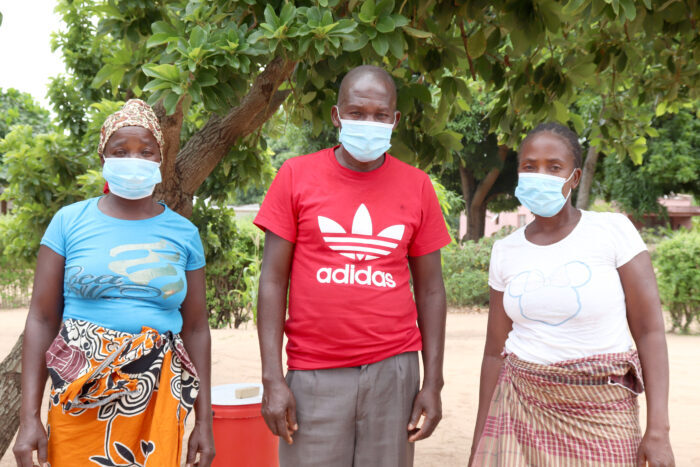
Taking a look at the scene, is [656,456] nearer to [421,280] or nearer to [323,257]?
[421,280]

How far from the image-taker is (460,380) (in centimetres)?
813

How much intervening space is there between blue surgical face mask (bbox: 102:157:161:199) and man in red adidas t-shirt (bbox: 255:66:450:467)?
1.28 feet

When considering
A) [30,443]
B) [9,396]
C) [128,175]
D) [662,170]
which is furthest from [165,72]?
[662,170]

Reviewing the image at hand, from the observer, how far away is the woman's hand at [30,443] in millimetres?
1979

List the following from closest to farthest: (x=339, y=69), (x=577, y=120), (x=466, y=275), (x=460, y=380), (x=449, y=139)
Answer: (x=339, y=69)
(x=449, y=139)
(x=577, y=120)
(x=460, y=380)
(x=466, y=275)

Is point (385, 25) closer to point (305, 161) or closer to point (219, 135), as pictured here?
point (305, 161)

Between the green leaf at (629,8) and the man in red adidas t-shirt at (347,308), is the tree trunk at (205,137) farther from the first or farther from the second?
the green leaf at (629,8)

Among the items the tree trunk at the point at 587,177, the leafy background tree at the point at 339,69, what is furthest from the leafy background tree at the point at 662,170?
the leafy background tree at the point at 339,69

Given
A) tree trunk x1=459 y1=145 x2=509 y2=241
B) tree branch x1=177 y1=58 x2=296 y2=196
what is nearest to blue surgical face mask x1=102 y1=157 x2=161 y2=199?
tree branch x1=177 y1=58 x2=296 y2=196

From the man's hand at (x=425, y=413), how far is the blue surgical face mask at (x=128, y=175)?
3.85ft

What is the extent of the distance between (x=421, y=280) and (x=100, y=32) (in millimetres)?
2235

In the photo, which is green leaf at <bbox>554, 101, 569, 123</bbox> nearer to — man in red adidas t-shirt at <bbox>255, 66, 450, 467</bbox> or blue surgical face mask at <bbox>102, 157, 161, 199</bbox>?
man in red adidas t-shirt at <bbox>255, 66, 450, 467</bbox>

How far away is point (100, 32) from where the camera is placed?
11.2ft

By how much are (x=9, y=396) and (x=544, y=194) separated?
9.74 feet
